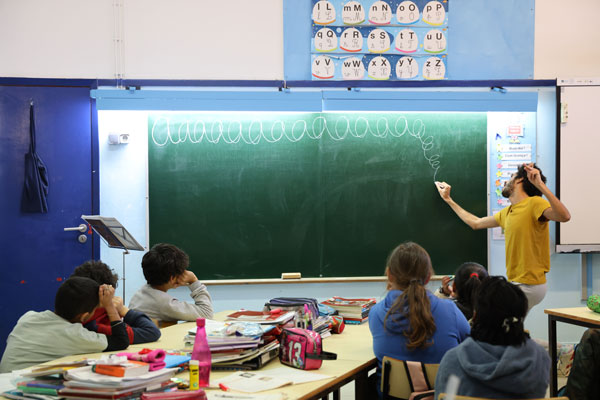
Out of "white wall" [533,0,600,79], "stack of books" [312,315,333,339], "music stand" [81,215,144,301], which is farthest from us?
"white wall" [533,0,600,79]

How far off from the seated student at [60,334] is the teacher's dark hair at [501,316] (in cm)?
159

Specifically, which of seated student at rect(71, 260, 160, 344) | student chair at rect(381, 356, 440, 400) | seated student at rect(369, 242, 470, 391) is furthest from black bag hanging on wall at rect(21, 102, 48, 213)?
student chair at rect(381, 356, 440, 400)

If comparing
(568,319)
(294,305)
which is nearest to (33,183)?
(294,305)

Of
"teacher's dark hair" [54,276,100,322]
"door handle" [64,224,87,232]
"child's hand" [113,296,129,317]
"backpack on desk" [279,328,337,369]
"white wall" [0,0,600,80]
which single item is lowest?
"backpack on desk" [279,328,337,369]

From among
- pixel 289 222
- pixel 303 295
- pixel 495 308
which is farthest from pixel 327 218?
pixel 495 308

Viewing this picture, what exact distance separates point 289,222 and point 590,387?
2.95m

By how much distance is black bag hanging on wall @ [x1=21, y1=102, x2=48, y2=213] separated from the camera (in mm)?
5070

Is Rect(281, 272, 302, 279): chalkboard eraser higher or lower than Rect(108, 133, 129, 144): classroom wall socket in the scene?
lower

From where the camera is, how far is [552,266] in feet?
17.5

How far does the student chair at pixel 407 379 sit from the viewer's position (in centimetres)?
242

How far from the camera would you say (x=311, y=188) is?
5.23 meters

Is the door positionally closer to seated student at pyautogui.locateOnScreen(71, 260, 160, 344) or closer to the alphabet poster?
the alphabet poster

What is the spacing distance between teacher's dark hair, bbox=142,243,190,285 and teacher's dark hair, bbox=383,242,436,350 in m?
1.34

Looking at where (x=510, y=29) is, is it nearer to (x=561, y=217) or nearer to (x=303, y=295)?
(x=561, y=217)
